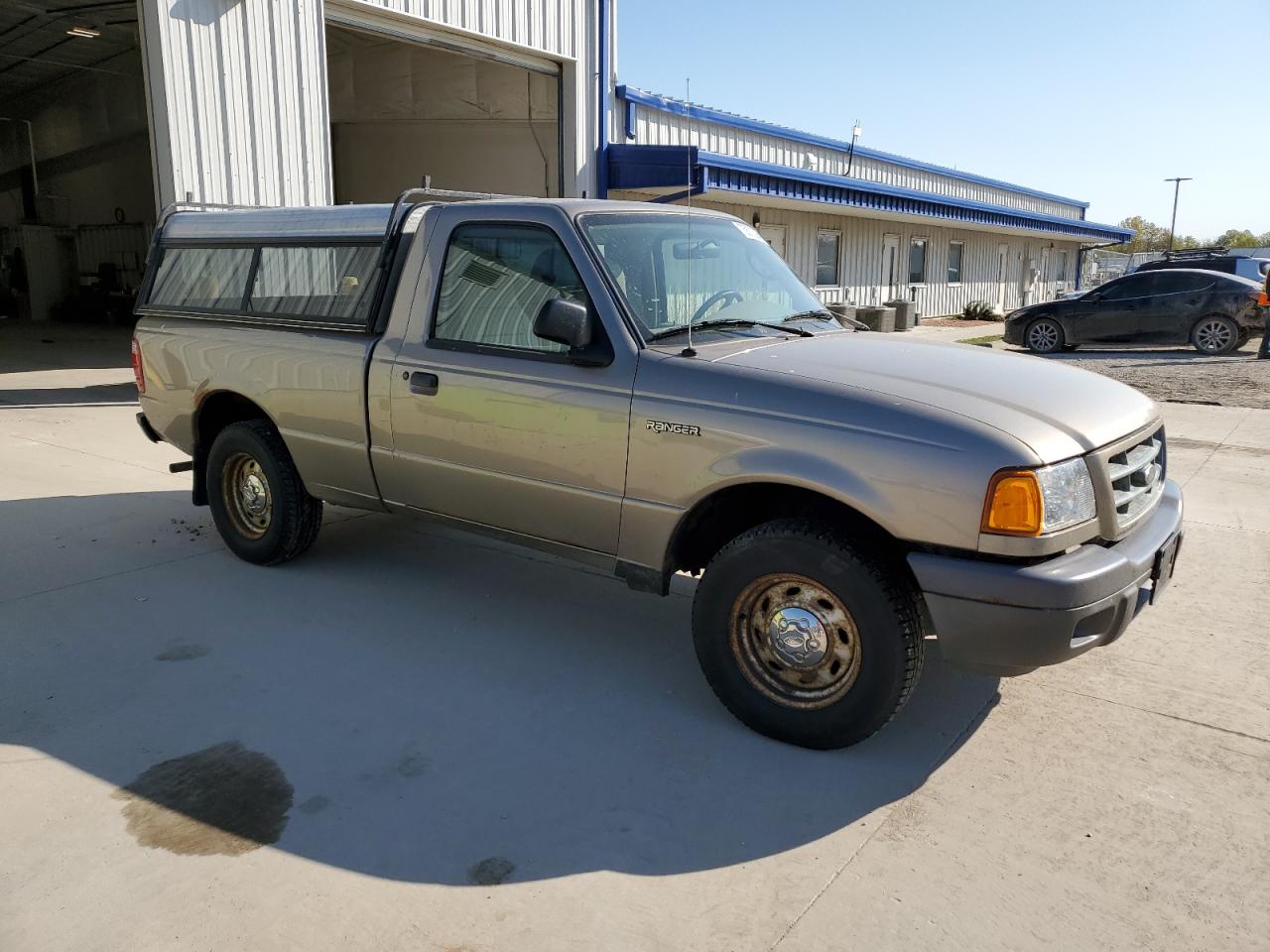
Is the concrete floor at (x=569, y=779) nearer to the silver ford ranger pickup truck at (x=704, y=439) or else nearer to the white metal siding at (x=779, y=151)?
the silver ford ranger pickup truck at (x=704, y=439)

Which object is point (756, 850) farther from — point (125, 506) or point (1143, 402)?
point (125, 506)

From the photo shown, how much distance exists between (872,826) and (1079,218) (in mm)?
43407

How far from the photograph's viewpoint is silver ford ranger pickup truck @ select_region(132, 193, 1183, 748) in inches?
124

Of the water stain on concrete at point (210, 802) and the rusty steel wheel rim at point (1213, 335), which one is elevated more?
the rusty steel wheel rim at point (1213, 335)

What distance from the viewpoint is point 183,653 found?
4363mm

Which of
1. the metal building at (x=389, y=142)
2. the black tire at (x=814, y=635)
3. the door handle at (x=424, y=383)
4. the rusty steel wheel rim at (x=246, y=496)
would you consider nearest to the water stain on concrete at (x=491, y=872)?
the black tire at (x=814, y=635)

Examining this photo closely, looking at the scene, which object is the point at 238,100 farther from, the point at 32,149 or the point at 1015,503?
the point at 32,149

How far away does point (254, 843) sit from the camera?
2.99m

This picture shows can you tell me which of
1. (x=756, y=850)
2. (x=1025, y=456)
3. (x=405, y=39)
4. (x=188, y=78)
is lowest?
(x=756, y=850)

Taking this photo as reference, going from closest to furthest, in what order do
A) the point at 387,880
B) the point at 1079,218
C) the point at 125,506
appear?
the point at 387,880 < the point at 125,506 < the point at 1079,218

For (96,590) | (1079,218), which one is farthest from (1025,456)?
(1079,218)

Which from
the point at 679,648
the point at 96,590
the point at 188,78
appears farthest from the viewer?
the point at 188,78

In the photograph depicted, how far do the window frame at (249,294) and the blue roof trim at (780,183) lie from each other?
5847mm

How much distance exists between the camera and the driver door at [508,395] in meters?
3.93
